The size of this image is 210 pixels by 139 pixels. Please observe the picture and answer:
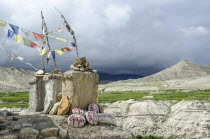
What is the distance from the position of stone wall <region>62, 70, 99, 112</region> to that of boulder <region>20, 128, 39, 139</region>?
3294mm

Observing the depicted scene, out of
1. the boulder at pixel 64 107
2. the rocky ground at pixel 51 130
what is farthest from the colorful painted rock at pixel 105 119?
the boulder at pixel 64 107

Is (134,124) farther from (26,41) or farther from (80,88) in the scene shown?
(26,41)

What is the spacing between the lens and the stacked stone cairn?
49.5ft

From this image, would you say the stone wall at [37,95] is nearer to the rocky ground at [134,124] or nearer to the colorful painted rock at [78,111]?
the rocky ground at [134,124]

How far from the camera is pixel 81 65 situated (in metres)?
15.2

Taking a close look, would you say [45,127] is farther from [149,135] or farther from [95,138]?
[149,135]

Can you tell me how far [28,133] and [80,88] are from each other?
422 cm

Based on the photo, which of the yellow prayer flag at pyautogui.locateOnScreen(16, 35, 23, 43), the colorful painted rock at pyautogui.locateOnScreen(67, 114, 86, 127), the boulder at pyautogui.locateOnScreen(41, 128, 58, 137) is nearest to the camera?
the boulder at pyautogui.locateOnScreen(41, 128, 58, 137)

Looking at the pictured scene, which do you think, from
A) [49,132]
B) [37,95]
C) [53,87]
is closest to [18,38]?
[53,87]

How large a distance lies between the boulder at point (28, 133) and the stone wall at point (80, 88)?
3.29 m

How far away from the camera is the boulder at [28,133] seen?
11484 millimetres

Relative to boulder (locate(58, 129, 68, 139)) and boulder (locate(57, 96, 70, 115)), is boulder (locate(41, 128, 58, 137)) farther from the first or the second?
boulder (locate(57, 96, 70, 115))

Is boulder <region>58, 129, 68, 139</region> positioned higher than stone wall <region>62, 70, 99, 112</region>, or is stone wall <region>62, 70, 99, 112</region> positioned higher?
stone wall <region>62, 70, 99, 112</region>

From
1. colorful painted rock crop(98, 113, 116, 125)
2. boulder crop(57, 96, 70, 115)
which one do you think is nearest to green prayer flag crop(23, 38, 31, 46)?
boulder crop(57, 96, 70, 115)
